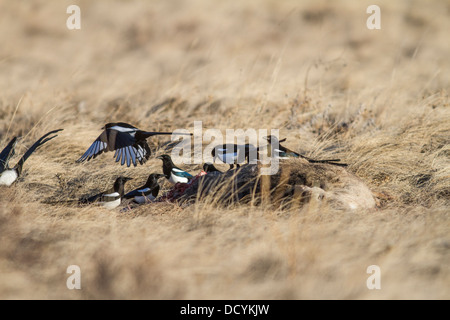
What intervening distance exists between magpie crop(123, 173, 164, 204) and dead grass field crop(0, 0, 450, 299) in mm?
235

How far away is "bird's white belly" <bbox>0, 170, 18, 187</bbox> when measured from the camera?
14.9 ft

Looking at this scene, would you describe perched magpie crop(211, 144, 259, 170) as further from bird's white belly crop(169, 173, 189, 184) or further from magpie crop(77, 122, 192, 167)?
magpie crop(77, 122, 192, 167)

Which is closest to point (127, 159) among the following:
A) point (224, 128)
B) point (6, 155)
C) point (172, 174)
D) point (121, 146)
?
point (121, 146)

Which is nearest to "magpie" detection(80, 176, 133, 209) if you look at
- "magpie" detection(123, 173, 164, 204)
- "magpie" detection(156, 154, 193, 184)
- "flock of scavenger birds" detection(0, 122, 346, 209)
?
"flock of scavenger birds" detection(0, 122, 346, 209)

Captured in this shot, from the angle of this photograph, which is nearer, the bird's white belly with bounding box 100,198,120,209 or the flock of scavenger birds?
the bird's white belly with bounding box 100,198,120,209

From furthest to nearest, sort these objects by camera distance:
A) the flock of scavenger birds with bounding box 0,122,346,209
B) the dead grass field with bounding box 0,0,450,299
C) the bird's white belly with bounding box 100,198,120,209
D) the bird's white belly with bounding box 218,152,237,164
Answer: the bird's white belly with bounding box 218,152,237,164 → the flock of scavenger birds with bounding box 0,122,346,209 → the bird's white belly with bounding box 100,198,120,209 → the dead grass field with bounding box 0,0,450,299

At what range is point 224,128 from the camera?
6.67 meters

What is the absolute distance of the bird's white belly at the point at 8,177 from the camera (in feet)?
14.9

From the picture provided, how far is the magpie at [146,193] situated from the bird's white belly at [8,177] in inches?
39.7

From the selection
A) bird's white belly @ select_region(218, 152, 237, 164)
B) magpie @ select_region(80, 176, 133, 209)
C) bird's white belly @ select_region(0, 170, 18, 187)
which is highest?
bird's white belly @ select_region(218, 152, 237, 164)

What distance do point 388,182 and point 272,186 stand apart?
151 cm

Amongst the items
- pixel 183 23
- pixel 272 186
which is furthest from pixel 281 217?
pixel 183 23

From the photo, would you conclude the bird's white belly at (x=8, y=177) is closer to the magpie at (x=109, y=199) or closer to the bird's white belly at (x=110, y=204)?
the magpie at (x=109, y=199)

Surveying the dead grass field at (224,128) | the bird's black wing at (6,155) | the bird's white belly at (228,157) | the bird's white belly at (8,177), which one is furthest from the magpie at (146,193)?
the bird's black wing at (6,155)
